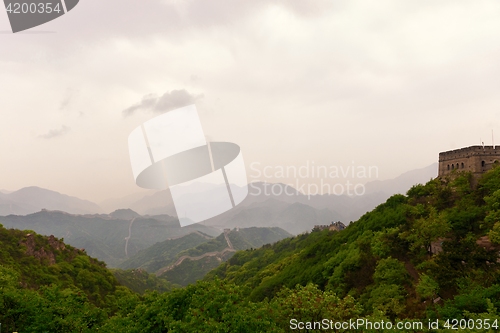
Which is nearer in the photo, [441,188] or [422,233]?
[422,233]

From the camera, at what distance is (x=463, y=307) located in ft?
76.8

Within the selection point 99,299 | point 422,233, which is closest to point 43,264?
point 99,299

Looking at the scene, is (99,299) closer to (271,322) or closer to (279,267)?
(279,267)

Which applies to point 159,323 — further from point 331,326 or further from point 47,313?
point 331,326

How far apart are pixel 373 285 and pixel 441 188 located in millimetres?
24076

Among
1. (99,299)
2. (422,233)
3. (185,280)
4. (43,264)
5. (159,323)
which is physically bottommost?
(185,280)

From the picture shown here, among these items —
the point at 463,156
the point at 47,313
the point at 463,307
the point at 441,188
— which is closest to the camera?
the point at 463,307

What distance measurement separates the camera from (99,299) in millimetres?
62438

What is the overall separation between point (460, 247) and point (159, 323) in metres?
30.6

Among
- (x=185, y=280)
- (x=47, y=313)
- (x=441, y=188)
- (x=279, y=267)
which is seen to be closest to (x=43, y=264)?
(x=47, y=313)

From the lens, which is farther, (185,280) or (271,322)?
(185,280)

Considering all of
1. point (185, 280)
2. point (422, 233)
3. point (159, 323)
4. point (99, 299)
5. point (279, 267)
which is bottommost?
point (185, 280)

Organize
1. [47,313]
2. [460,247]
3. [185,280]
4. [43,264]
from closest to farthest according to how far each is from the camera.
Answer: [47,313]
[460,247]
[43,264]
[185,280]

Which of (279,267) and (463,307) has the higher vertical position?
(463,307)
